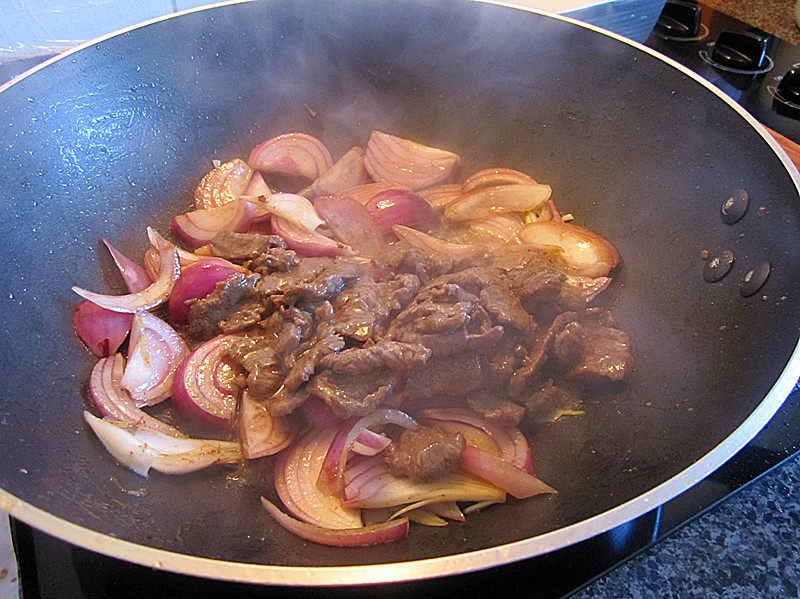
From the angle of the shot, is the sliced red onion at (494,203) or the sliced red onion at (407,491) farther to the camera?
the sliced red onion at (494,203)

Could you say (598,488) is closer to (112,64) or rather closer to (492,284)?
(492,284)

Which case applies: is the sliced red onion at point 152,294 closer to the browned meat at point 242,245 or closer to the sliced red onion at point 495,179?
the browned meat at point 242,245

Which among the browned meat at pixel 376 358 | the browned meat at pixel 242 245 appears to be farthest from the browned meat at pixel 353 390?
the browned meat at pixel 242 245

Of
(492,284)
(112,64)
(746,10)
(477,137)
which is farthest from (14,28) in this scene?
(746,10)

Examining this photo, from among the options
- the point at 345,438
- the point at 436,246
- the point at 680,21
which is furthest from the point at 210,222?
the point at 680,21

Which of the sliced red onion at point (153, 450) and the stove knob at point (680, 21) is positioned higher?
the stove knob at point (680, 21)

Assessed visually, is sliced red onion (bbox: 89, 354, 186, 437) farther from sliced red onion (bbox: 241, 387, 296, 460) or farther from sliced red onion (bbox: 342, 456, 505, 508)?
sliced red onion (bbox: 342, 456, 505, 508)

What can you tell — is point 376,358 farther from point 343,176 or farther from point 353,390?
point 343,176
